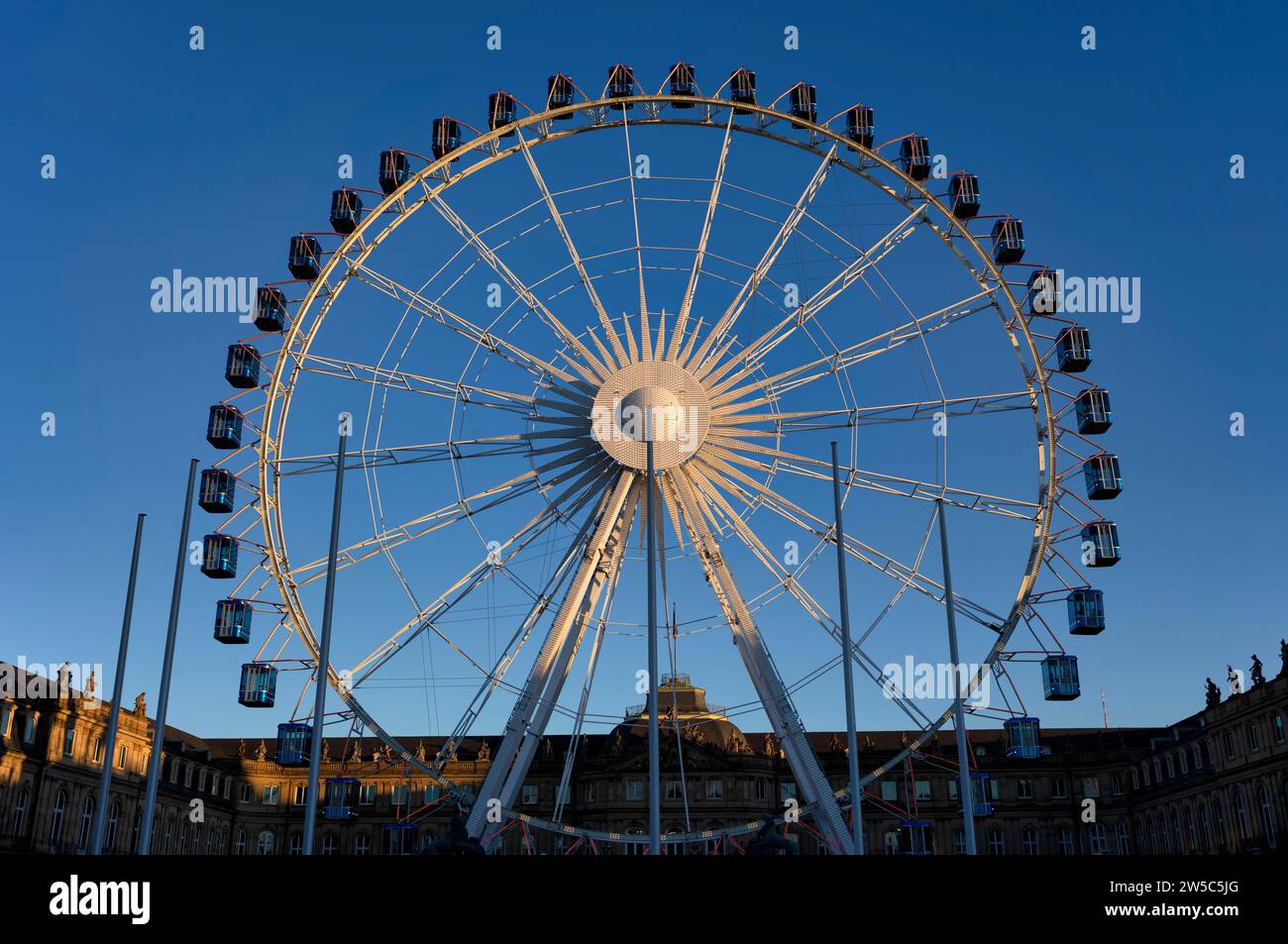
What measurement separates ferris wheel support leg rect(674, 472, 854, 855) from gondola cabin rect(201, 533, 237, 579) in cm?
1543

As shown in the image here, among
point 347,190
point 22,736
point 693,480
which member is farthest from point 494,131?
point 22,736

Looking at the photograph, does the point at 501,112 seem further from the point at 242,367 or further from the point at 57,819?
the point at 57,819

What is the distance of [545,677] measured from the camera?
38312 mm

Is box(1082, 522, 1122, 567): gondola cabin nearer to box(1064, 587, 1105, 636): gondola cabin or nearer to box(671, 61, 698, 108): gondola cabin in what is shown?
box(1064, 587, 1105, 636): gondola cabin

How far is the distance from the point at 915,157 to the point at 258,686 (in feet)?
96.6

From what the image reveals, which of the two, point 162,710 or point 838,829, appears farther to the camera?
point 838,829

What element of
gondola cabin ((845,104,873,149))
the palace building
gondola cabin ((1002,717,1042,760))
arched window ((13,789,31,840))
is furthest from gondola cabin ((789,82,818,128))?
arched window ((13,789,31,840))

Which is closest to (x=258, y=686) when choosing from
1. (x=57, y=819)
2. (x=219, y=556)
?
(x=219, y=556)

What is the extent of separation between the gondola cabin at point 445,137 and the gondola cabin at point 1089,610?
26896 mm
